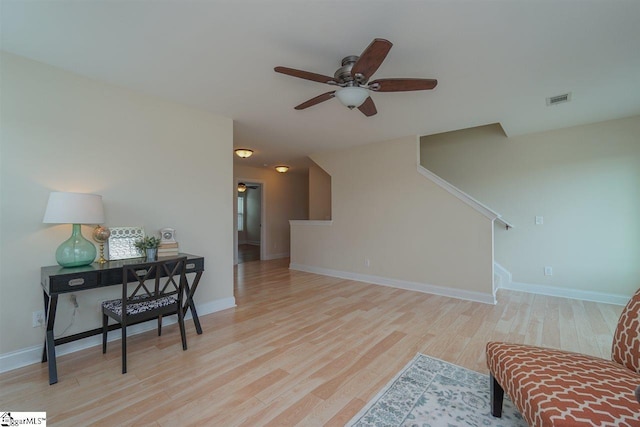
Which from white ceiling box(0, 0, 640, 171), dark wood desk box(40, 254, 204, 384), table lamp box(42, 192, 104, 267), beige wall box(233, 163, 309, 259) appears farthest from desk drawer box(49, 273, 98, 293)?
beige wall box(233, 163, 309, 259)

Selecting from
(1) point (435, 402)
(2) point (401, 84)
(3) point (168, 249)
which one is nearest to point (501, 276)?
(1) point (435, 402)

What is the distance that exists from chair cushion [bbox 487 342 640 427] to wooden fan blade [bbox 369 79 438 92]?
6.11ft

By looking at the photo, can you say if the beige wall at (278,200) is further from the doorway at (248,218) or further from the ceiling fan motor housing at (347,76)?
the ceiling fan motor housing at (347,76)

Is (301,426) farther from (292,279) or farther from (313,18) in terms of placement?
(292,279)

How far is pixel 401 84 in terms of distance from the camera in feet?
6.65

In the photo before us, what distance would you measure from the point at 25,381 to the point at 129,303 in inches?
31.0

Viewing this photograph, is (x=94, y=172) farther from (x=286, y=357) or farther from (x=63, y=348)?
(x=286, y=357)

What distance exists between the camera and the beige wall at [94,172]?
206 centimetres

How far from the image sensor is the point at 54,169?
7.36 ft

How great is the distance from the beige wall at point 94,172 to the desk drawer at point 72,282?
0.50 metres

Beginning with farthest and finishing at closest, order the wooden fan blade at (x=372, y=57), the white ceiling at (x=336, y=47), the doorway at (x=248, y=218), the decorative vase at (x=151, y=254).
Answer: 1. the doorway at (x=248, y=218)
2. the decorative vase at (x=151, y=254)
3. the white ceiling at (x=336, y=47)
4. the wooden fan blade at (x=372, y=57)

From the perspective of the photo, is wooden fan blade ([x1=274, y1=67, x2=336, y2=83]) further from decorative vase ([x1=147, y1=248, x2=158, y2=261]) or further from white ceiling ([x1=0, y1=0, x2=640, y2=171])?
decorative vase ([x1=147, y1=248, x2=158, y2=261])

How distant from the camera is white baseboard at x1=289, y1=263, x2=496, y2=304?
143 inches

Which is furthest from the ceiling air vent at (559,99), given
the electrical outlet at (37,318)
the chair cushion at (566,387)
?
the electrical outlet at (37,318)
